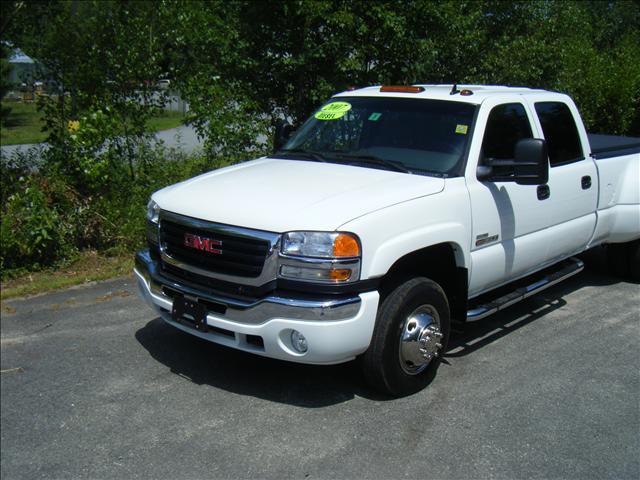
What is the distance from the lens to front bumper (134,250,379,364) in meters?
4.07

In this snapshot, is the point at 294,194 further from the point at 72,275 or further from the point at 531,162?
the point at 72,275

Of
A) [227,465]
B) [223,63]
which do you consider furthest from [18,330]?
[223,63]

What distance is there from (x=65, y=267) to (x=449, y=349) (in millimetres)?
4058

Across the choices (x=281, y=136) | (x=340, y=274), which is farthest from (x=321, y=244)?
(x=281, y=136)

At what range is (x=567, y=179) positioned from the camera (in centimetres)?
597

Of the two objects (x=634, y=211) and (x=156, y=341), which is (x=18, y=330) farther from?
(x=634, y=211)

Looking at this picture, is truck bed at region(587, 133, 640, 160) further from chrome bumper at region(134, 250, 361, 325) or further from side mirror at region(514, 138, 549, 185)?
chrome bumper at region(134, 250, 361, 325)

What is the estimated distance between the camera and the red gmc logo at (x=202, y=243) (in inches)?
172

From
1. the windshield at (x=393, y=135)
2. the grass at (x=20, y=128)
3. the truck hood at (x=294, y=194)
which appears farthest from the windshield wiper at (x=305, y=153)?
the grass at (x=20, y=128)

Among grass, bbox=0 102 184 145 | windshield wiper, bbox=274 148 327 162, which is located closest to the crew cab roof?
windshield wiper, bbox=274 148 327 162

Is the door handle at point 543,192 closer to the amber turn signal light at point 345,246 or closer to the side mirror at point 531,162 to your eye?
the side mirror at point 531,162

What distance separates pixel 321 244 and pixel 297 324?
0.48 meters

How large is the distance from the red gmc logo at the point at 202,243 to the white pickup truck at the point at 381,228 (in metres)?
0.01

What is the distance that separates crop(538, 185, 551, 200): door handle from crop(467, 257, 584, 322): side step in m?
0.72
